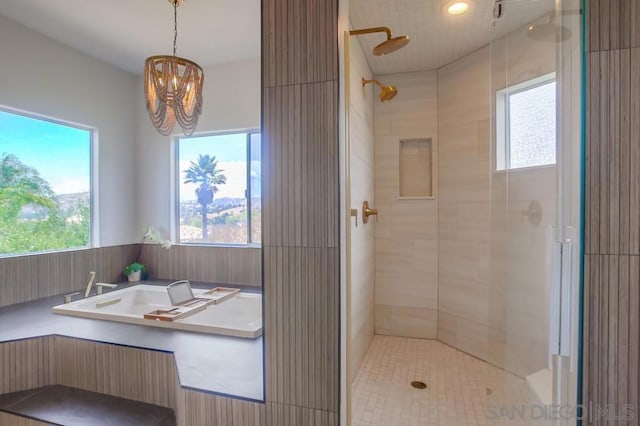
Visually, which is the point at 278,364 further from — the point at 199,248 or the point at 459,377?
the point at 199,248

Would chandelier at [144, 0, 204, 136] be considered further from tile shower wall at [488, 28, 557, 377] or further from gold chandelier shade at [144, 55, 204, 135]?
tile shower wall at [488, 28, 557, 377]

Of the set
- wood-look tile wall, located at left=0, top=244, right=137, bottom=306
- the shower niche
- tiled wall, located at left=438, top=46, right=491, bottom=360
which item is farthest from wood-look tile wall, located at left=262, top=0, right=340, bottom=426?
wood-look tile wall, located at left=0, top=244, right=137, bottom=306

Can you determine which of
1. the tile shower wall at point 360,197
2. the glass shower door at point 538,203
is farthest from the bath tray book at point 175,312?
the glass shower door at point 538,203

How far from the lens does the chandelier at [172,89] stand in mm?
2102

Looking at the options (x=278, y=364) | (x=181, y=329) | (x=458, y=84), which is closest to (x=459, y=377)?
(x=278, y=364)

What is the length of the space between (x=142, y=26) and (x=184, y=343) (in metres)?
2.49

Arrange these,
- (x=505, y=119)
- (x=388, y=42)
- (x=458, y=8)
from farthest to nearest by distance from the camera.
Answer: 1. (x=458, y=8)
2. (x=388, y=42)
3. (x=505, y=119)

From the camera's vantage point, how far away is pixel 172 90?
85.1 inches

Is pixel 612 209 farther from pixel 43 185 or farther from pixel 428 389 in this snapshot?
pixel 43 185

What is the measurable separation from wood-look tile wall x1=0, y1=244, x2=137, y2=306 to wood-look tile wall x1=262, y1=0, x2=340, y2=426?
2.70 m

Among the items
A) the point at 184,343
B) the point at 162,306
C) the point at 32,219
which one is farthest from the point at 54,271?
the point at 184,343

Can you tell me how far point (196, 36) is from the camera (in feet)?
8.96

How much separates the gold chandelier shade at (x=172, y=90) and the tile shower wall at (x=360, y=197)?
3.68 ft

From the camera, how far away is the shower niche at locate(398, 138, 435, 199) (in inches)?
123
